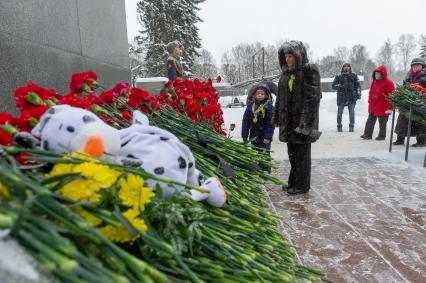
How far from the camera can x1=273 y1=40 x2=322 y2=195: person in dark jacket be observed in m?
3.89

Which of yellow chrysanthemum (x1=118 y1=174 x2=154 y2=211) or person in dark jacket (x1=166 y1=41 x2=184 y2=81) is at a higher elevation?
person in dark jacket (x1=166 y1=41 x2=184 y2=81)

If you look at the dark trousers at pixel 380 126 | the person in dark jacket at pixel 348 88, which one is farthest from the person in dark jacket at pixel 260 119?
the person in dark jacket at pixel 348 88

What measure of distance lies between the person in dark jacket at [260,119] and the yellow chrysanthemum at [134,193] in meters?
4.24

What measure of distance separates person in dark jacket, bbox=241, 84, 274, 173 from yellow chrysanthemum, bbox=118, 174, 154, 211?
167 inches

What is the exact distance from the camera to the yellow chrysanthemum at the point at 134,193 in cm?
72

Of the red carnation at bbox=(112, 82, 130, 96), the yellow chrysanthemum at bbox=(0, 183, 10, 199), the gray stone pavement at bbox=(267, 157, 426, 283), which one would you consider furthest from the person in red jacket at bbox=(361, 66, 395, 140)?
the yellow chrysanthemum at bbox=(0, 183, 10, 199)

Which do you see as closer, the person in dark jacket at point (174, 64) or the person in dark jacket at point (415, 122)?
the person in dark jacket at point (174, 64)

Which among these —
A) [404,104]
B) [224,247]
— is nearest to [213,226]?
[224,247]

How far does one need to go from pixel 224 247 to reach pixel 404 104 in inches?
244

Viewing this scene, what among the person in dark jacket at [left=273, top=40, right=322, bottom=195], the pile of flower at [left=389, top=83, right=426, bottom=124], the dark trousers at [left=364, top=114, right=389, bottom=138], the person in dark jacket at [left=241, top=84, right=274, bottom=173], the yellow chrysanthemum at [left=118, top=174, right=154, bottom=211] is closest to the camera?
the yellow chrysanthemum at [left=118, top=174, right=154, bottom=211]

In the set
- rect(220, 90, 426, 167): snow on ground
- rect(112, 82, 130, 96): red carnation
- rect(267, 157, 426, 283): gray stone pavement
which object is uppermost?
rect(112, 82, 130, 96): red carnation

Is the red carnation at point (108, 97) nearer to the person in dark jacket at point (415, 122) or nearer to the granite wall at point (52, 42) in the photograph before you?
the granite wall at point (52, 42)

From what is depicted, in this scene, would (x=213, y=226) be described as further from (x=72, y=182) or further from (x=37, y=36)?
(x=37, y=36)

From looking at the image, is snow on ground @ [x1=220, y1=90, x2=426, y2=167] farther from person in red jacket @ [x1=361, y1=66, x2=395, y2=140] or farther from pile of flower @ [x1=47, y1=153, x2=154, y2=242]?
pile of flower @ [x1=47, y1=153, x2=154, y2=242]
